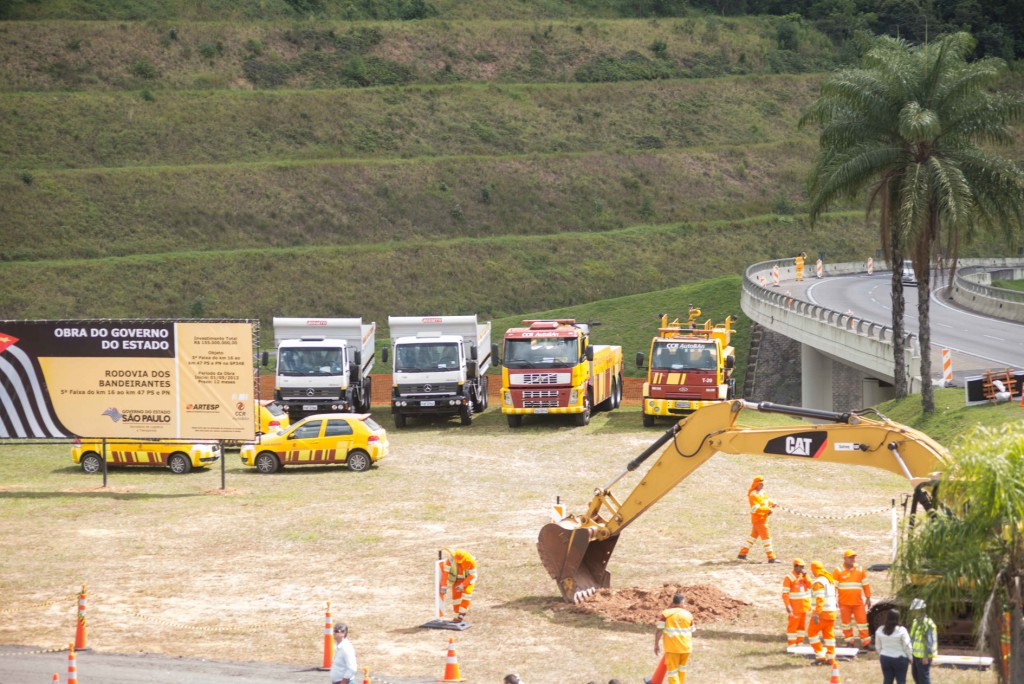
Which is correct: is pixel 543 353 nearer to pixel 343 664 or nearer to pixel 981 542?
pixel 343 664

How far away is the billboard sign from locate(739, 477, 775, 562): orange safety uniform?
Answer: 14059 millimetres

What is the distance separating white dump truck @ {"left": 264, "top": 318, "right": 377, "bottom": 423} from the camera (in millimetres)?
39594

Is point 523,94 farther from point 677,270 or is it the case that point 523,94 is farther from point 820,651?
point 820,651

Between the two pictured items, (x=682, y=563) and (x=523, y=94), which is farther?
(x=523, y=94)

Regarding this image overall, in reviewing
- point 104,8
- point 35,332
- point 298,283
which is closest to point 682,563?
point 35,332

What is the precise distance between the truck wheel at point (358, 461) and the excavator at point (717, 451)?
13.2 metres

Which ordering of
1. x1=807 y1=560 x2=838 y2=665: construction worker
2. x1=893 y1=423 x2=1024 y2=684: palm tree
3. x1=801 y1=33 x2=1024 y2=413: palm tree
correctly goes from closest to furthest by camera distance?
x1=893 y1=423 x2=1024 y2=684: palm tree, x1=807 y1=560 x2=838 y2=665: construction worker, x1=801 y1=33 x2=1024 y2=413: palm tree

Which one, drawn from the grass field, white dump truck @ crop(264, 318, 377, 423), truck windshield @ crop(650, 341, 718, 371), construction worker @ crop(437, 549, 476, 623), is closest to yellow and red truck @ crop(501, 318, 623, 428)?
the grass field

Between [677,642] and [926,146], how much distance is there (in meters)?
23.2

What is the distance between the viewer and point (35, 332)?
31.0 m

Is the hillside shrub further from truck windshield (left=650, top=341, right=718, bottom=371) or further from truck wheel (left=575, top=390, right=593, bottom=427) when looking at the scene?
truck windshield (left=650, top=341, right=718, bottom=371)

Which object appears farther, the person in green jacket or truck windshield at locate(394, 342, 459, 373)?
truck windshield at locate(394, 342, 459, 373)

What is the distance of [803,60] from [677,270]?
53.2 m

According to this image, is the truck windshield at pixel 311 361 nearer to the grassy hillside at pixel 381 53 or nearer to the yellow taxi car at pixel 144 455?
the yellow taxi car at pixel 144 455
